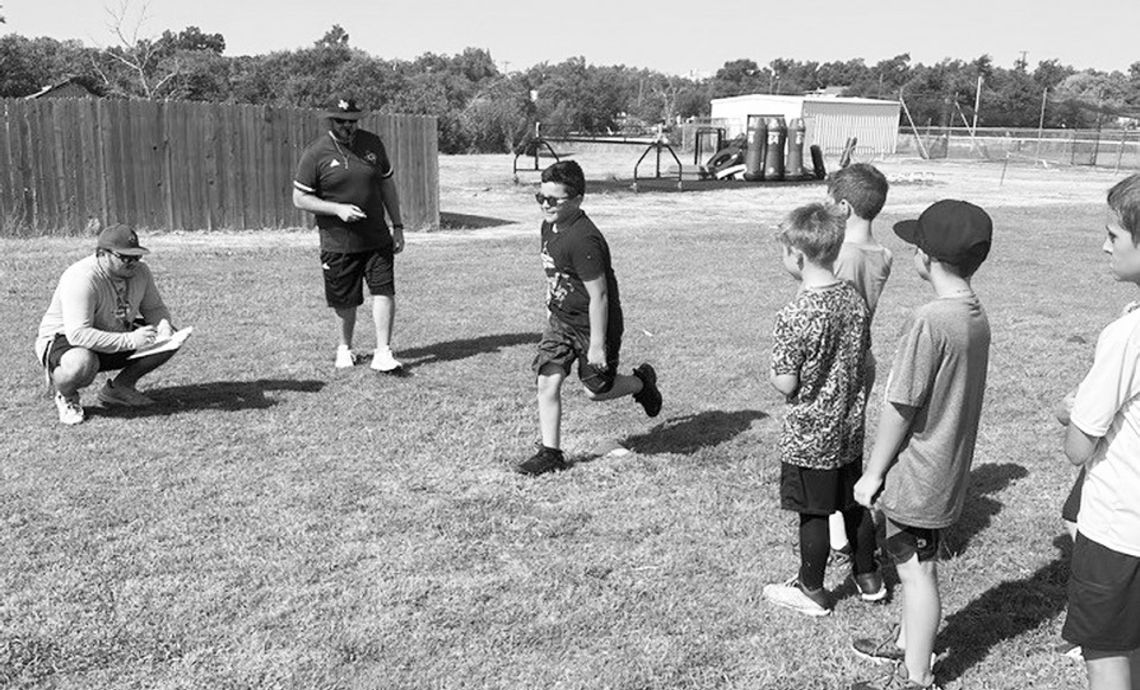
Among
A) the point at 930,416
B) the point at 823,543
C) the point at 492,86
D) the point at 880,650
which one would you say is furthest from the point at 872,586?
the point at 492,86

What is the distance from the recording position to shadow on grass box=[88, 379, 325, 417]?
6160 millimetres

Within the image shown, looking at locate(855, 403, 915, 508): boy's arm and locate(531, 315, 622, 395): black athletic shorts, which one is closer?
locate(855, 403, 915, 508): boy's arm

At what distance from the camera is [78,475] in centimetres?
505

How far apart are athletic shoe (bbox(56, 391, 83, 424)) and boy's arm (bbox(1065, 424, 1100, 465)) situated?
515 cm

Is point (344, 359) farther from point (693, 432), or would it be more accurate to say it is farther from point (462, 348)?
point (693, 432)

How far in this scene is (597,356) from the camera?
4934 mm

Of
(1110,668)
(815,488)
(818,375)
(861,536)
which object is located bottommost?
(861,536)

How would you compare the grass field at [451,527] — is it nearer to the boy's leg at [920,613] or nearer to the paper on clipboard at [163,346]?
the boy's leg at [920,613]

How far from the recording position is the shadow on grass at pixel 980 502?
4465 millimetres

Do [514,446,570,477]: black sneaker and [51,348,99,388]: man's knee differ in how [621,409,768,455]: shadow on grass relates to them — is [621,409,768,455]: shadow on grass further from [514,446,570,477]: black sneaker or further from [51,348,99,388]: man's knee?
[51,348,99,388]: man's knee

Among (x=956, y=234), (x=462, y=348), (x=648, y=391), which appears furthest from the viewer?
(x=462, y=348)

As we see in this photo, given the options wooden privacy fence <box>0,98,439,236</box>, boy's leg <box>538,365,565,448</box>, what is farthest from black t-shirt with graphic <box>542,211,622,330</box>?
wooden privacy fence <box>0,98,439,236</box>

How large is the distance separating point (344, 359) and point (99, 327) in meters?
1.76

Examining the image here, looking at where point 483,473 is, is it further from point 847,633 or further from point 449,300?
point 449,300
